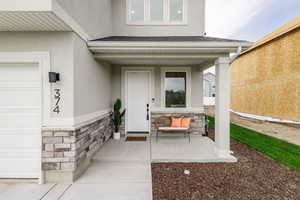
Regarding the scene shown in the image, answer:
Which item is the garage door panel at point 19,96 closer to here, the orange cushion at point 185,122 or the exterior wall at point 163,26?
the exterior wall at point 163,26

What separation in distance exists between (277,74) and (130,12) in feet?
29.2

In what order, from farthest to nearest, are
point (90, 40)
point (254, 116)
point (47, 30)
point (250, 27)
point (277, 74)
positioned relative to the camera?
point (250, 27) < point (254, 116) < point (277, 74) < point (90, 40) < point (47, 30)

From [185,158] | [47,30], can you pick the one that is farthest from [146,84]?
[47,30]

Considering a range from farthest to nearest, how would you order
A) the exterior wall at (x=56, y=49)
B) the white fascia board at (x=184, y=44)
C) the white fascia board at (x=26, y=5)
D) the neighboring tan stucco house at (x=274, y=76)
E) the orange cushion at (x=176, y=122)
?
the neighboring tan stucco house at (x=274, y=76)
the orange cushion at (x=176, y=122)
the white fascia board at (x=184, y=44)
the exterior wall at (x=56, y=49)
the white fascia board at (x=26, y=5)

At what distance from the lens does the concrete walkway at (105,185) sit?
2709 mm

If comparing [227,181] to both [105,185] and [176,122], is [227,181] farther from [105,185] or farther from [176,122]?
[176,122]

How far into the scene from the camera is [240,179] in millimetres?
3197

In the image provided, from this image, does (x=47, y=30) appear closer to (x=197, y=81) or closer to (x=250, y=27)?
(x=197, y=81)

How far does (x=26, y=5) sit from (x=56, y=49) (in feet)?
2.88

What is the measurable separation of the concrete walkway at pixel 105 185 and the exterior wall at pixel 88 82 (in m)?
1.35

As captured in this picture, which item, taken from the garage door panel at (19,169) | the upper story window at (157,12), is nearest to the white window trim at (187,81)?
the upper story window at (157,12)

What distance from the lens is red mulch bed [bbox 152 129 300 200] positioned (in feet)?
8.84

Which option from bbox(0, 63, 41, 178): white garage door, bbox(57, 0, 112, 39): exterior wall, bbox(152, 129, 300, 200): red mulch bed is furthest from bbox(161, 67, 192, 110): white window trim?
bbox(0, 63, 41, 178): white garage door

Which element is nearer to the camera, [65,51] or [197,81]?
[65,51]
